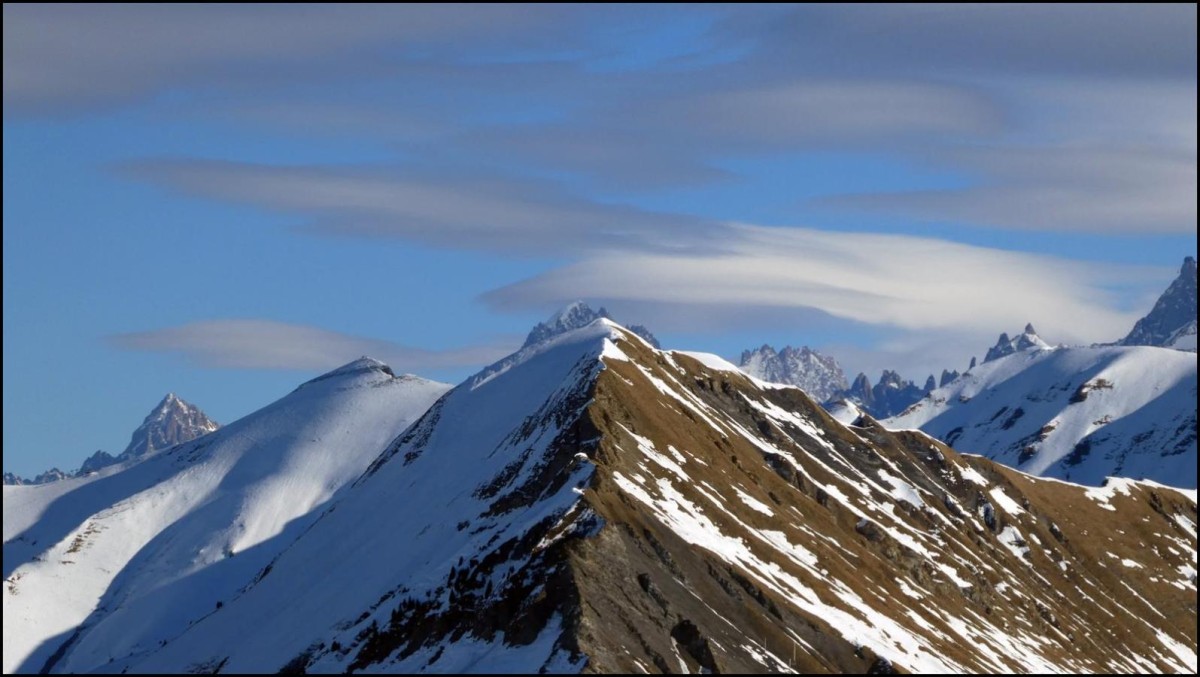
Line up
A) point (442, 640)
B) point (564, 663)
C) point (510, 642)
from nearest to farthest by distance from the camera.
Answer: point (564, 663) → point (510, 642) → point (442, 640)

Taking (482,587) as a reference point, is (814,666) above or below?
below

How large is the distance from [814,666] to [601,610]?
104ft

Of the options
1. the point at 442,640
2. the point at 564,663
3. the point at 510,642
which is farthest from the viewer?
the point at 442,640

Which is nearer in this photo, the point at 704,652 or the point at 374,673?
the point at 704,652

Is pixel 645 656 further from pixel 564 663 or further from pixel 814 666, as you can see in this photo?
pixel 814 666

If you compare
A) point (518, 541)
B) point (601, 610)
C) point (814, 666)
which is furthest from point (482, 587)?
point (814, 666)

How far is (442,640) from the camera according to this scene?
620 feet

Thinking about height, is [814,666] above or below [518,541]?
below

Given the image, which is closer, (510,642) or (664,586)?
(510,642)

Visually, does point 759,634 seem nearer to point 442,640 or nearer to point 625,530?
point 625,530

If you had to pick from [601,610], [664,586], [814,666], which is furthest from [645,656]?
[814,666]

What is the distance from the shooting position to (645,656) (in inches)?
6821

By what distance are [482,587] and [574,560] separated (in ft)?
46.6

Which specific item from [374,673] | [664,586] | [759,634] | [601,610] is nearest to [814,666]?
[759,634]
